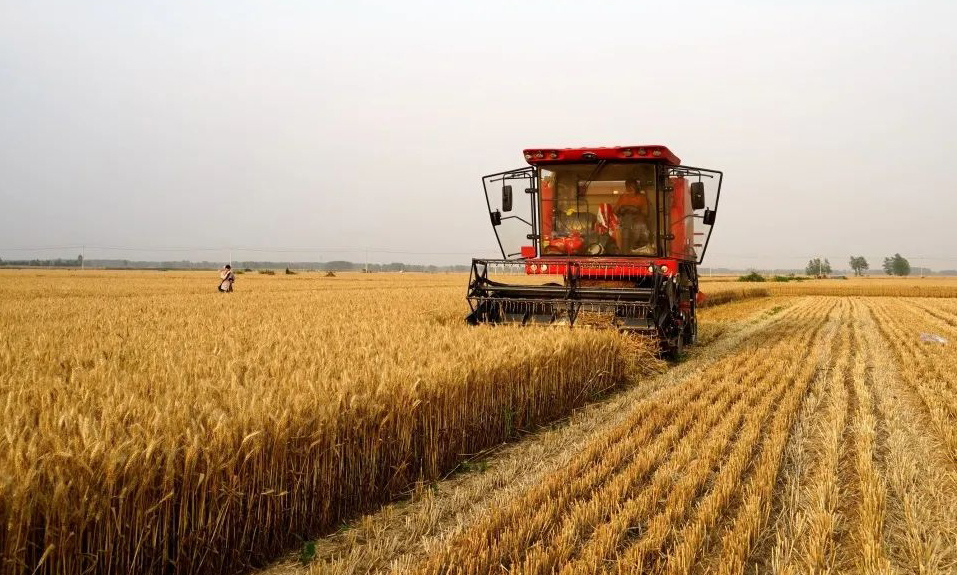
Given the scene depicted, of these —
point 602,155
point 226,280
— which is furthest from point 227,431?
point 226,280

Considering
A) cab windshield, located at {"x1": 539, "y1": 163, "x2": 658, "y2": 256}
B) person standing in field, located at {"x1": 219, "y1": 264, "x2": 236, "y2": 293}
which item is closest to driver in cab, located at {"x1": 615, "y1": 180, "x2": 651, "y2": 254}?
cab windshield, located at {"x1": 539, "y1": 163, "x2": 658, "y2": 256}

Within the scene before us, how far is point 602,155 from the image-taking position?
9578 millimetres

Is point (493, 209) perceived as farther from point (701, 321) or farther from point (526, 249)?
point (701, 321)

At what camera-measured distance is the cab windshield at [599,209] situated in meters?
9.85

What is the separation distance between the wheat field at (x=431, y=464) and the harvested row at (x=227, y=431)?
0.05 feet

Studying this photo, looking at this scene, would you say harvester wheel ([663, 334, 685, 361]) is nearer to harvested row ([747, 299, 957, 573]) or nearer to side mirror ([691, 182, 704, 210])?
side mirror ([691, 182, 704, 210])

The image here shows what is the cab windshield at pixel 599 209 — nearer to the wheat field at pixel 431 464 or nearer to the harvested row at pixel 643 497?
the wheat field at pixel 431 464

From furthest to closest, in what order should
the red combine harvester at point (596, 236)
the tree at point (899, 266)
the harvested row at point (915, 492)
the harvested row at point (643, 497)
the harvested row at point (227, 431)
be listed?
the tree at point (899, 266)
the red combine harvester at point (596, 236)
the harvested row at point (915, 492)
the harvested row at point (643, 497)
the harvested row at point (227, 431)

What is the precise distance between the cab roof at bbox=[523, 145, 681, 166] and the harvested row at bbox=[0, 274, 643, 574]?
4.18 meters

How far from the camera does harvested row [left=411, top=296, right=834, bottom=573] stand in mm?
3045

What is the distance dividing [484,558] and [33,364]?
3576 millimetres

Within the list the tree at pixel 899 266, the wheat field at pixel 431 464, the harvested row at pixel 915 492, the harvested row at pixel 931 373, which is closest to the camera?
the wheat field at pixel 431 464

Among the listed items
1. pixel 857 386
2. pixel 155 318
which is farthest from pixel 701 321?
pixel 155 318

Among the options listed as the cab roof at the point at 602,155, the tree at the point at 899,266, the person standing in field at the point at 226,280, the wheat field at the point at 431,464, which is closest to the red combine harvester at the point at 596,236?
the cab roof at the point at 602,155
